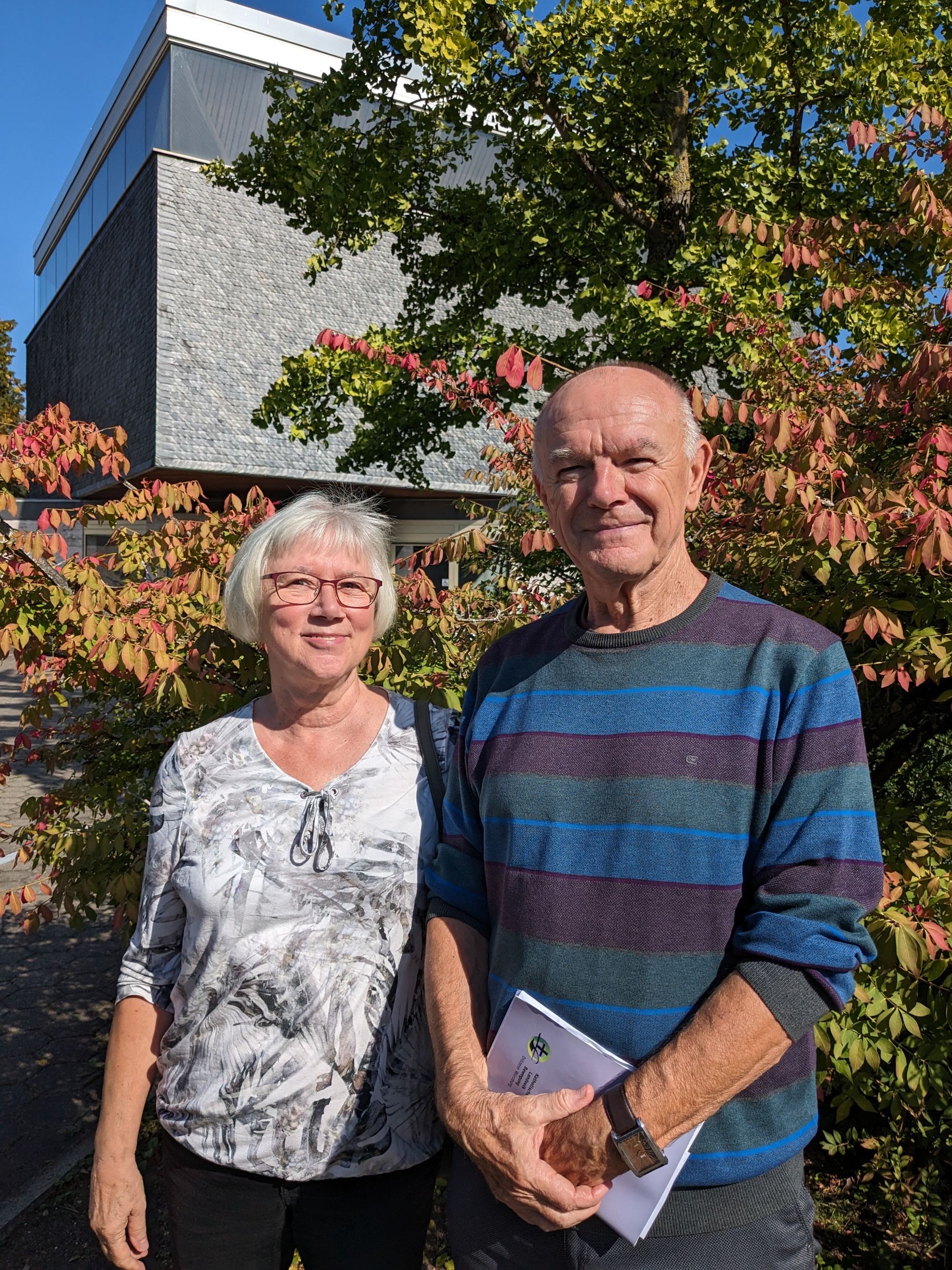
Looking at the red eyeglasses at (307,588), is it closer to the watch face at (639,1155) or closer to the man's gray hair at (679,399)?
the man's gray hair at (679,399)

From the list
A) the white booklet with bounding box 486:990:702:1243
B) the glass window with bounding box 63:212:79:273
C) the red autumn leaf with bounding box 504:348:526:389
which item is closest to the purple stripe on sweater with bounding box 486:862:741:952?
the white booklet with bounding box 486:990:702:1243

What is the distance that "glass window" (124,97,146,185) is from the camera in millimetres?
21641

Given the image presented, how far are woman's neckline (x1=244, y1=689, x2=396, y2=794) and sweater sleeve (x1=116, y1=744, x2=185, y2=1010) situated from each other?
0.56 ft

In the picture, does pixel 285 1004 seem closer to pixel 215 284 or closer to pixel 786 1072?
pixel 786 1072

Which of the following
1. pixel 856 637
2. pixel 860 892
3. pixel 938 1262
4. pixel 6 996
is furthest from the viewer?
pixel 6 996

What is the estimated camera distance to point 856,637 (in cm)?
246

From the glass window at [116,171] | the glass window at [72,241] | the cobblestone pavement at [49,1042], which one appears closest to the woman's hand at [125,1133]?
the cobblestone pavement at [49,1042]

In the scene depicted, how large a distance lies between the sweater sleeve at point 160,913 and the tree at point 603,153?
5.30m

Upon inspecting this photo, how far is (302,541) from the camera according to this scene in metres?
2.03

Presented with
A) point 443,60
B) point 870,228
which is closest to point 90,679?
point 870,228

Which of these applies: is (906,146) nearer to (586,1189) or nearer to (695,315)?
(695,315)

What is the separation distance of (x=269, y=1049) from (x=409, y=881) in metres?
0.42

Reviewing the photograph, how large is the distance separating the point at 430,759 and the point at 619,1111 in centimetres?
79

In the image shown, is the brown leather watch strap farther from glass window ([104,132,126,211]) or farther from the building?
glass window ([104,132,126,211])
